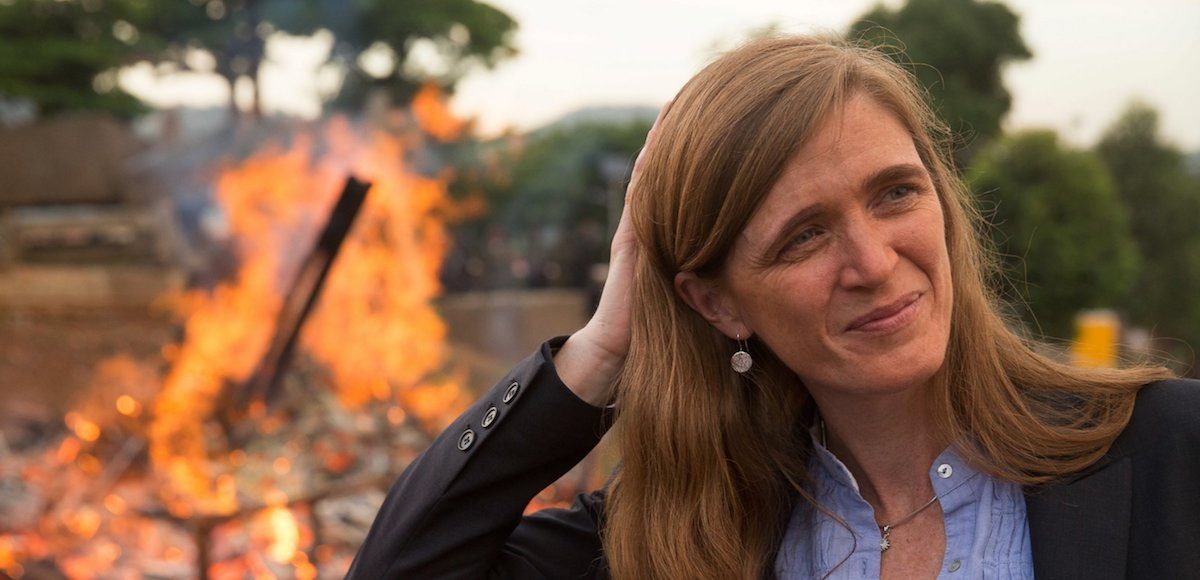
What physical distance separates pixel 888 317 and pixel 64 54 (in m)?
11.0

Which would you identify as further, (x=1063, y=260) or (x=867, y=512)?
(x=1063, y=260)

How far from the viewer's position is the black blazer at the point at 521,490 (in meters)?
1.61

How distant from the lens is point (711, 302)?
1.86 m

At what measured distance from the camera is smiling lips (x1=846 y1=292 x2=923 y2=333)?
163 centimetres

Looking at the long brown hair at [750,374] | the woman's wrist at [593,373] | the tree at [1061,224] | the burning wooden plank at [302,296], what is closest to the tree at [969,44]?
the tree at [1061,224]

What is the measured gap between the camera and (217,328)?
9430 mm

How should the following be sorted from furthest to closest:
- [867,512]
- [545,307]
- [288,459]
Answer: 1. [545,307]
2. [288,459]
3. [867,512]

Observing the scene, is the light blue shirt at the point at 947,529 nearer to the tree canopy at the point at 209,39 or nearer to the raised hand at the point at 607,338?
the raised hand at the point at 607,338

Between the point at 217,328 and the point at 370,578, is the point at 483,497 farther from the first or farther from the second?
the point at 217,328

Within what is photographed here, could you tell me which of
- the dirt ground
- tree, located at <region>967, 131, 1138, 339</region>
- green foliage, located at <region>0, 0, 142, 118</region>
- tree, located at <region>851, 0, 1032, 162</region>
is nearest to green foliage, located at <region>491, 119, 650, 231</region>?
tree, located at <region>967, 131, 1138, 339</region>

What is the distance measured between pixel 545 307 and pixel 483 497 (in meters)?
11.3

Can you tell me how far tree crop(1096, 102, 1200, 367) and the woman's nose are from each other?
26938 mm

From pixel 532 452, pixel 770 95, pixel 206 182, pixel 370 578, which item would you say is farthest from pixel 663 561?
pixel 206 182

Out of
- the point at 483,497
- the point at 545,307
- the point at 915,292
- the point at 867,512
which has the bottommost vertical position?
the point at 545,307
